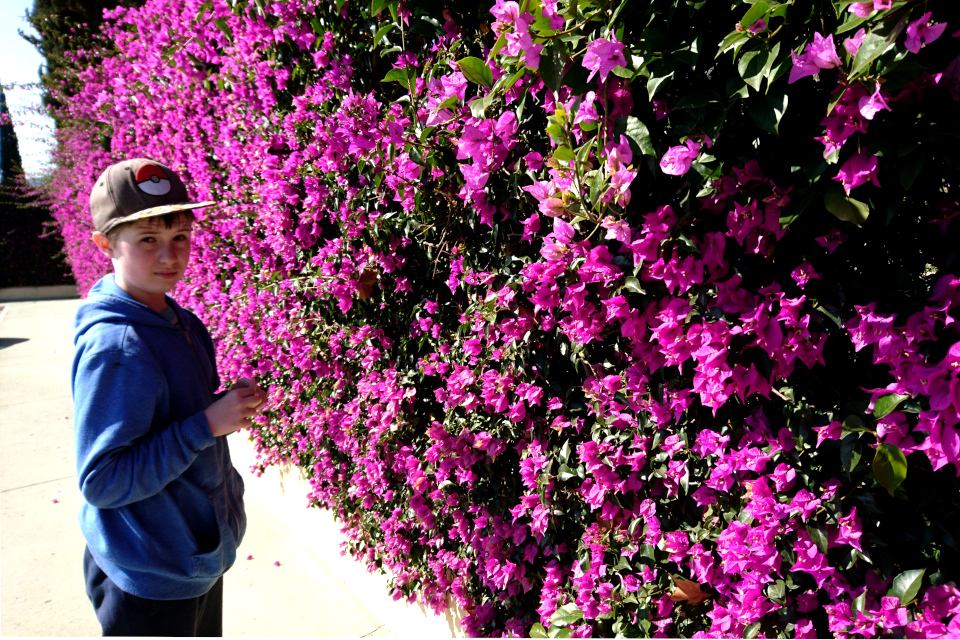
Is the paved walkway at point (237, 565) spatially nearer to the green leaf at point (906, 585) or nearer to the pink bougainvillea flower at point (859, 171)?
the green leaf at point (906, 585)

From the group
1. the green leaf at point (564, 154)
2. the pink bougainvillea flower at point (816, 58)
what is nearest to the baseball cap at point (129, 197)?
the green leaf at point (564, 154)

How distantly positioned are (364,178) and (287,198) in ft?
2.42

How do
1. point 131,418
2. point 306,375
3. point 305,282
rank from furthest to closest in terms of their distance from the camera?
point 306,375 < point 305,282 < point 131,418

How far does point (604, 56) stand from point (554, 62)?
0.12 meters

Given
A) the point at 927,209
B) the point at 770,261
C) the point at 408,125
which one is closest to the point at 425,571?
the point at 408,125

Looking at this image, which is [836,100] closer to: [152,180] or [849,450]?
[849,450]

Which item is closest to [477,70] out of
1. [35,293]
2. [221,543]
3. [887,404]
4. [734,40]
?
[734,40]

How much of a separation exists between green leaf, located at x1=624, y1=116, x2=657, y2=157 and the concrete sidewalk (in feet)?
6.93

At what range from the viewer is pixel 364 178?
8.26 feet

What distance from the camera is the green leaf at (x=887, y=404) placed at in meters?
1.08

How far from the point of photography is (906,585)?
45.6 inches

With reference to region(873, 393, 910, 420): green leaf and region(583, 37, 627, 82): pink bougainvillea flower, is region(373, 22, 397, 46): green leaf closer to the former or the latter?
region(583, 37, 627, 82): pink bougainvillea flower

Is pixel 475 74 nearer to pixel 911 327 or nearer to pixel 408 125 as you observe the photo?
pixel 408 125

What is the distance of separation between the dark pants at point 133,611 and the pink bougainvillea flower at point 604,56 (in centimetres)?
188
